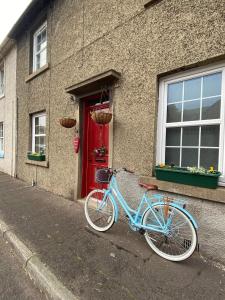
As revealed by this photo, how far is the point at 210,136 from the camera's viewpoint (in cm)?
293

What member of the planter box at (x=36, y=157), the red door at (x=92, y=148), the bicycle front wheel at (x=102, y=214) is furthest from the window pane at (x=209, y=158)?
the planter box at (x=36, y=157)

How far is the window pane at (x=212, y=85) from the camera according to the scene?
2838 millimetres

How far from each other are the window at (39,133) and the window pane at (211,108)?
5137 millimetres

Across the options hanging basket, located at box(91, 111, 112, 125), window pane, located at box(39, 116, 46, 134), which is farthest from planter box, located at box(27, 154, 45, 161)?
hanging basket, located at box(91, 111, 112, 125)

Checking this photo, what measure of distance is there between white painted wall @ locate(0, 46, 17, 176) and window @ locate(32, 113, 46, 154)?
160 cm

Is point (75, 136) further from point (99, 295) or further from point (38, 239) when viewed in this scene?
point (99, 295)

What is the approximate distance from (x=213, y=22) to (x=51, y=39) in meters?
4.88

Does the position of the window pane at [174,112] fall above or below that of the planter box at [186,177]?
above

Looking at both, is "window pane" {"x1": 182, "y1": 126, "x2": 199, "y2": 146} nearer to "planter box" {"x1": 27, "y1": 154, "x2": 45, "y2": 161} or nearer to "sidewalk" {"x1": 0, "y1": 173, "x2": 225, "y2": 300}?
"sidewalk" {"x1": 0, "y1": 173, "x2": 225, "y2": 300}

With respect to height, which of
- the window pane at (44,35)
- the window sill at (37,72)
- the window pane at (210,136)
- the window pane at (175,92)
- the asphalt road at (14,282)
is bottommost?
the asphalt road at (14,282)

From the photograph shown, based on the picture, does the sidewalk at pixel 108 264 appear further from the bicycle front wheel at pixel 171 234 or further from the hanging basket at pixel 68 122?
the hanging basket at pixel 68 122

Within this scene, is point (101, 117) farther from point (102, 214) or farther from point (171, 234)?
point (171, 234)

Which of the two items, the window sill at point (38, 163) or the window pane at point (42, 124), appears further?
the window pane at point (42, 124)

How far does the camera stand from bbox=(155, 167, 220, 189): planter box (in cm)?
269
